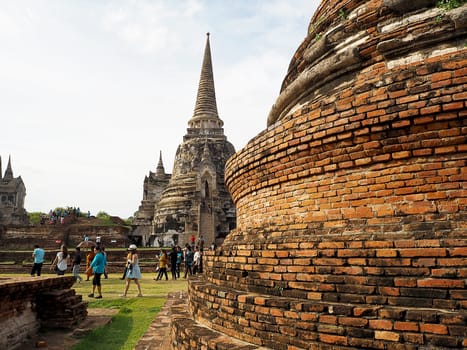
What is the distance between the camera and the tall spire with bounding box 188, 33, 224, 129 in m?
37.0

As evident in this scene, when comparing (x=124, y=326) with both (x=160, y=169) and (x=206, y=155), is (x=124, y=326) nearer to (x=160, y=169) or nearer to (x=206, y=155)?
(x=206, y=155)

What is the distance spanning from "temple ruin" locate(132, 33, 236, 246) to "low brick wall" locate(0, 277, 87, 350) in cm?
2176

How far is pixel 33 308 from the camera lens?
6457 mm

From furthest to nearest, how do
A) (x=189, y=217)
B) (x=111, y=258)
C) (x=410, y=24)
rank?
1. (x=189, y=217)
2. (x=111, y=258)
3. (x=410, y=24)

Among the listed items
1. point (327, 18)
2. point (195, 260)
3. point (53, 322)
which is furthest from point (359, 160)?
point (195, 260)

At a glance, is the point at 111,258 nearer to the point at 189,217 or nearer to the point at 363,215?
the point at 189,217

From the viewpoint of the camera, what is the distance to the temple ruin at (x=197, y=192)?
29.8 m

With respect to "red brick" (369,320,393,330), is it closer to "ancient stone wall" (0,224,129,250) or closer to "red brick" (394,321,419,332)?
"red brick" (394,321,419,332)

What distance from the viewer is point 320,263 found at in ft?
11.5

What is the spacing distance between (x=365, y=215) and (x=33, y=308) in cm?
535

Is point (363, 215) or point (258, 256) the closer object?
point (363, 215)

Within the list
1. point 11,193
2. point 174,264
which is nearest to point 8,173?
point 11,193

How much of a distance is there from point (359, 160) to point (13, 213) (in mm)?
45289

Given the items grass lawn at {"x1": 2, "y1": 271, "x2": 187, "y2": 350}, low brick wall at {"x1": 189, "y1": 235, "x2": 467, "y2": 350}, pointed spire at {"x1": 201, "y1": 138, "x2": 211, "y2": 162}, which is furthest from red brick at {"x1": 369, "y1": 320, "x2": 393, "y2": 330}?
pointed spire at {"x1": 201, "y1": 138, "x2": 211, "y2": 162}
